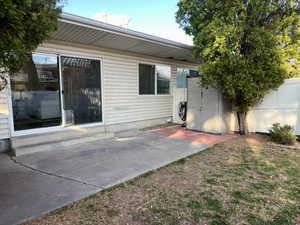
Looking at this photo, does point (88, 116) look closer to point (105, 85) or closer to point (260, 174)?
point (105, 85)

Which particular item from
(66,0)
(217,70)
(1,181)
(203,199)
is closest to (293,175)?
(203,199)

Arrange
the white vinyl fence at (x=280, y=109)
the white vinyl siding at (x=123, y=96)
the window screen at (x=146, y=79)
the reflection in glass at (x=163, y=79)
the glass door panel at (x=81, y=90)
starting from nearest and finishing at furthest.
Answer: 1. the glass door panel at (x=81, y=90)
2. the white vinyl fence at (x=280, y=109)
3. the white vinyl siding at (x=123, y=96)
4. the window screen at (x=146, y=79)
5. the reflection in glass at (x=163, y=79)

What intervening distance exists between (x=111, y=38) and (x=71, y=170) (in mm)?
3248

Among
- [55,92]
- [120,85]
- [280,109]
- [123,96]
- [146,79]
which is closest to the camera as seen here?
[55,92]

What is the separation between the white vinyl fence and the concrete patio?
1.96 meters

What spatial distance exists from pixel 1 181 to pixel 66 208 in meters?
1.34

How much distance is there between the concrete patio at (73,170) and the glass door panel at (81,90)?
90 centimetres

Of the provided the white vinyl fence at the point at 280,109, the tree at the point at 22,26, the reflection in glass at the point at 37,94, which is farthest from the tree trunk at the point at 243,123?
the tree at the point at 22,26

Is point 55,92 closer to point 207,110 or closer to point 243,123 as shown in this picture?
point 207,110

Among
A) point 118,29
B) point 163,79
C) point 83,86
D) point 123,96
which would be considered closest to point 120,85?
point 123,96

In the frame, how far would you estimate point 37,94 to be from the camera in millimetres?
4258

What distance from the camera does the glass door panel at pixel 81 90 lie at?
15.3 feet

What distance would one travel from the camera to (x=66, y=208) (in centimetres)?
201

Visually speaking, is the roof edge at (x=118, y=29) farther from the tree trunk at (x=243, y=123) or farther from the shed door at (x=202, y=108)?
the tree trunk at (x=243, y=123)
